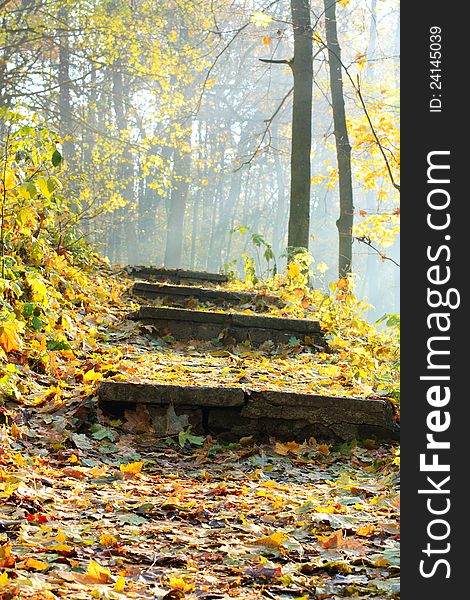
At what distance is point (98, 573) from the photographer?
66.7 inches

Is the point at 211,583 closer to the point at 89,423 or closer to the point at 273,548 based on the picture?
the point at 273,548

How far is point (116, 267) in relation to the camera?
305 inches

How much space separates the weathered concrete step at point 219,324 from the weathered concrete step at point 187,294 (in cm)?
107

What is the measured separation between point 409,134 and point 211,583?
1.38m

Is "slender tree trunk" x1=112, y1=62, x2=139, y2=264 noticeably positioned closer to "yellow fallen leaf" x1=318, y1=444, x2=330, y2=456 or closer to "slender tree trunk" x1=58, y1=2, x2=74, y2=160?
"slender tree trunk" x1=58, y1=2, x2=74, y2=160

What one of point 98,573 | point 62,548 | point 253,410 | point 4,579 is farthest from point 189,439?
point 4,579

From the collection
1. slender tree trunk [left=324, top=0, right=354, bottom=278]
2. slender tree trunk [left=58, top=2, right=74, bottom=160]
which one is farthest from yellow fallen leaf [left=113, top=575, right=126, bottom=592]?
slender tree trunk [left=58, top=2, right=74, bottom=160]

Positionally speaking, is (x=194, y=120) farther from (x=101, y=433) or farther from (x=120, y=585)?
(x=120, y=585)

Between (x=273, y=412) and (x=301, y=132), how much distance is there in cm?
557

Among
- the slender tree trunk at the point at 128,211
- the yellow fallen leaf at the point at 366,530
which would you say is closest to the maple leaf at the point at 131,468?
the yellow fallen leaf at the point at 366,530

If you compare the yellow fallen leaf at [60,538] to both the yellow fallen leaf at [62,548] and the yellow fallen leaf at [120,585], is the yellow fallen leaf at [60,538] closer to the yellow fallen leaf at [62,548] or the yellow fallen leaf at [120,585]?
the yellow fallen leaf at [62,548]

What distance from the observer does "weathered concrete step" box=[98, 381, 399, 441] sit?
3.41 metres

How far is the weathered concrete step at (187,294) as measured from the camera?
6176 mm

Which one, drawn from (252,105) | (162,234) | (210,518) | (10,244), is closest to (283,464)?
(210,518)
